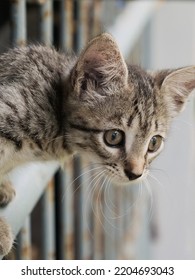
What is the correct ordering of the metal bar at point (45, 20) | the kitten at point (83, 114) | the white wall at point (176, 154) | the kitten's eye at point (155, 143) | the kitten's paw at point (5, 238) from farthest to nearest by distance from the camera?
the white wall at point (176, 154) < the metal bar at point (45, 20) < the kitten's eye at point (155, 143) < the kitten at point (83, 114) < the kitten's paw at point (5, 238)

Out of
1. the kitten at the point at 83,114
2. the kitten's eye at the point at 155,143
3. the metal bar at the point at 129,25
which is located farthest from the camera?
the metal bar at the point at 129,25

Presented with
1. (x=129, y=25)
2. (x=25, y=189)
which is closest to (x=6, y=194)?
(x=25, y=189)

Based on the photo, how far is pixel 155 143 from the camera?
1657 millimetres

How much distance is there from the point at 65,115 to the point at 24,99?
0.11 metres

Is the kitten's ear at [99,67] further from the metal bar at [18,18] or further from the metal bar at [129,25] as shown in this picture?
the metal bar at [129,25]

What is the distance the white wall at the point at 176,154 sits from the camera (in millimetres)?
4297

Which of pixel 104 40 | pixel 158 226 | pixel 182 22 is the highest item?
pixel 182 22

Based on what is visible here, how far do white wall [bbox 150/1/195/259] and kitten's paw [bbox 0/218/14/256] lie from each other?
2.79m

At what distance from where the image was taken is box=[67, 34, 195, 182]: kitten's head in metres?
1.56

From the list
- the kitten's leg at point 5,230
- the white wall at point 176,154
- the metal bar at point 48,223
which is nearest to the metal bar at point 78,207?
the metal bar at point 48,223

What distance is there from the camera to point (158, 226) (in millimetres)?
4707

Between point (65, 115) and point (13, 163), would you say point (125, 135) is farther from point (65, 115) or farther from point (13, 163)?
point (13, 163)

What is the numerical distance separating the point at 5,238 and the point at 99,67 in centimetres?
44
